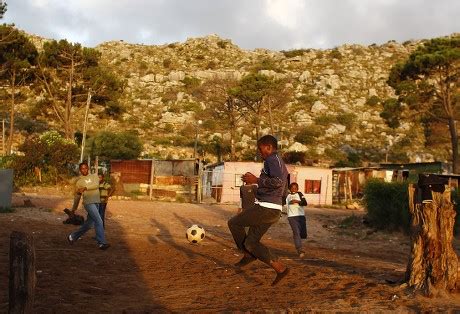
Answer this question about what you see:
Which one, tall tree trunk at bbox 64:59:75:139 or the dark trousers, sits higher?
tall tree trunk at bbox 64:59:75:139

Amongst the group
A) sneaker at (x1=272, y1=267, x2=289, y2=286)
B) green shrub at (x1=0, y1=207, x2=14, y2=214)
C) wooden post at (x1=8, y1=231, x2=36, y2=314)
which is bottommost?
green shrub at (x1=0, y1=207, x2=14, y2=214)

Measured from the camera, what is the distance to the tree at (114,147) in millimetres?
39875

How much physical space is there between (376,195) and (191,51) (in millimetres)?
62766

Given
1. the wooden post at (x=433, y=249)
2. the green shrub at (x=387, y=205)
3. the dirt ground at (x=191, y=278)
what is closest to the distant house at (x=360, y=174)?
the green shrub at (x=387, y=205)

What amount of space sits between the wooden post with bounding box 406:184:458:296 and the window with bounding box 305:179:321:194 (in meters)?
26.4

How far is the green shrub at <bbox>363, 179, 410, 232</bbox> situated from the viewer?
1566 cm

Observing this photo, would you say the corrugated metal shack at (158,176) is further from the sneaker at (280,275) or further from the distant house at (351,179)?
the sneaker at (280,275)

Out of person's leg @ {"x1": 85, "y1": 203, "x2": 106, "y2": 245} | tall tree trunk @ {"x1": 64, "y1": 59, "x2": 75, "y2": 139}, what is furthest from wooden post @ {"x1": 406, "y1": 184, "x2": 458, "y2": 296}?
tall tree trunk @ {"x1": 64, "y1": 59, "x2": 75, "y2": 139}

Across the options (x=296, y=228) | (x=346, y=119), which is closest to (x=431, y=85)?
(x=346, y=119)

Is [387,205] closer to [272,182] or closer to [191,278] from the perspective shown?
[191,278]

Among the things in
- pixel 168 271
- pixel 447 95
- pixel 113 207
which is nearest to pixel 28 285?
pixel 168 271

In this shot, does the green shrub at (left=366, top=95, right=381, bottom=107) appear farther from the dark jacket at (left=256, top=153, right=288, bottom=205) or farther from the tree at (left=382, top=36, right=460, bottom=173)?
the dark jacket at (left=256, top=153, right=288, bottom=205)

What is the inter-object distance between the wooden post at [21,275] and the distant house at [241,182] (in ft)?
84.3

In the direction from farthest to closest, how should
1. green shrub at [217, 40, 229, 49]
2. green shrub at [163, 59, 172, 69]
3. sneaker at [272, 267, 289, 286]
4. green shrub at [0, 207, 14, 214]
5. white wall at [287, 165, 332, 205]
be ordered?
green shrub at [217, 40, 229, 49] < green shrub at [163, 59, 172, 69] < white wall at [287, 165, 332, 205] < green shrub at [0, 207, 14, 214] < sneaker at [272, 267, 289, 286]
